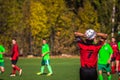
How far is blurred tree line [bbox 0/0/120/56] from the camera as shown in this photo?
187ft

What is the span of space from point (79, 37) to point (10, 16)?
151 ft

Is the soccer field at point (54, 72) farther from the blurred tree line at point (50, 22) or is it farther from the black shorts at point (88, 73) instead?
the blurred tree line at point (50, 22)

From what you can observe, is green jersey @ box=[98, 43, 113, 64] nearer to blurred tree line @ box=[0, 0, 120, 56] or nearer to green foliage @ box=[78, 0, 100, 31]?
blurred tree line @ box=[0, 0, 120, 56]

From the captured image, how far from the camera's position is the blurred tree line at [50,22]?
57.1 meters

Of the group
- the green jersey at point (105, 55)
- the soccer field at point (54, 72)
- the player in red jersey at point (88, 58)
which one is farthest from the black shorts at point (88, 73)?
the soccer field at point (54, 72)

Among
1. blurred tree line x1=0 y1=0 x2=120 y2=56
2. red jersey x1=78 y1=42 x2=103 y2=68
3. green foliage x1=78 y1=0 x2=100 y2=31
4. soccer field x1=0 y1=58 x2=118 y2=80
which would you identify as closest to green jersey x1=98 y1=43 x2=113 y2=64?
soccer field x1=0 y1=58 x2=118 y2=80

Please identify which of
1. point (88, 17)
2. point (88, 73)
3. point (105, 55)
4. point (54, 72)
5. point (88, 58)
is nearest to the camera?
point (88, 73)

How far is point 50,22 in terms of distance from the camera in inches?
2287

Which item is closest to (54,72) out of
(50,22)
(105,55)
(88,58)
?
(105,55)

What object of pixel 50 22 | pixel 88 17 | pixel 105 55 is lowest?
pixel 105 55

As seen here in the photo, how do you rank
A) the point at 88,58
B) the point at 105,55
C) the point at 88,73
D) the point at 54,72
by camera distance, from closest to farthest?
1. the point at 88,73
2. the point at 88,58
3. the point at 105,55
4. the point at 54,72

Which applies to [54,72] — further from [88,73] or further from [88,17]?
[88,17]

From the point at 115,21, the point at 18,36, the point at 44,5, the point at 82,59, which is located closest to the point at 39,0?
the point at 44,5

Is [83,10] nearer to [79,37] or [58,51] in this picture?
[58,51]
